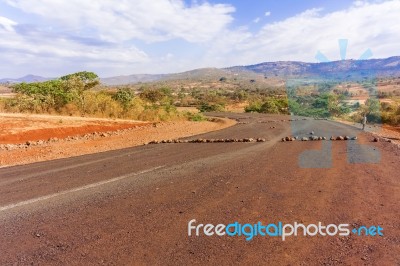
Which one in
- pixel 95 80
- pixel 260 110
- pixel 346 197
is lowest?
pixel 260 110

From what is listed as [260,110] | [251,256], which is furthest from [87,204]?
[260,110]

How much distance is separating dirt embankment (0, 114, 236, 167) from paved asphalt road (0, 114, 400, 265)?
8.96 feet

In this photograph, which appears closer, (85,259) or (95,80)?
(85,259)

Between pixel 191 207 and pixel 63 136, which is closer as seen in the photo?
pixel 191 207

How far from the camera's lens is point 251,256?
4.07m

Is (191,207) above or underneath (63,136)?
above

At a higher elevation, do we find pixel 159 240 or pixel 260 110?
pixel 159 240

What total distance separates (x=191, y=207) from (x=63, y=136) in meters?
13.7

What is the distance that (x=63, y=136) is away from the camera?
1761cm

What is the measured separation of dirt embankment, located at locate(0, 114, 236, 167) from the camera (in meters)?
12.8

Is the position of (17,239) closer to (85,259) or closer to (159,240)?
(85,259)

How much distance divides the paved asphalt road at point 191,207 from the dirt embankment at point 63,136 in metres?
2.73

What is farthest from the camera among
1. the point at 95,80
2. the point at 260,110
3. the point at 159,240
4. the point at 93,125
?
the point at 260,110

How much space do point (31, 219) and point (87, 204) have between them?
3.16 feet
